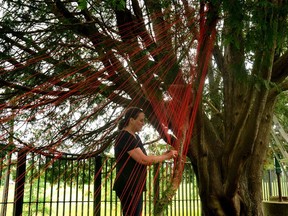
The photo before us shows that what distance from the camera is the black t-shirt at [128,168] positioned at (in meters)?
3.21

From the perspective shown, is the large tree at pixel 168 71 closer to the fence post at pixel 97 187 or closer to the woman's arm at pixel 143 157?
the woman's arm at pixel 143 157

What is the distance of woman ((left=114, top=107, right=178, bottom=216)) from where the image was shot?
10.3 ft

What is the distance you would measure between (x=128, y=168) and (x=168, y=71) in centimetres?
130

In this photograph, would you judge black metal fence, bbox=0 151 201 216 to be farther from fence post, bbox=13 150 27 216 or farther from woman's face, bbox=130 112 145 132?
woman's face, bbox=130 112 145 132

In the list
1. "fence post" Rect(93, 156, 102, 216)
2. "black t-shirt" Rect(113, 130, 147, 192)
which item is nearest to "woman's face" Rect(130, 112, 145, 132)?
"black t-shirt" Rect(113, 130, 147, 192)

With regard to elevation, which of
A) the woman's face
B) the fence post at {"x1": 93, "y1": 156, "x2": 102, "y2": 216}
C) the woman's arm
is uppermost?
the woman's face

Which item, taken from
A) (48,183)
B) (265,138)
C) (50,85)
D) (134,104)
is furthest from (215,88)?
(48,183)

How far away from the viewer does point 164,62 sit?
13.1 feet

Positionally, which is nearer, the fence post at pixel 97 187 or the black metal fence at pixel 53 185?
the black metal fence at pixel 53 185

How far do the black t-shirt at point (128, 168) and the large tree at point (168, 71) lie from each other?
0.46 m

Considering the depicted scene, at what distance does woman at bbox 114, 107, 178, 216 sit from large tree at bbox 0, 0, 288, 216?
16.8 inches

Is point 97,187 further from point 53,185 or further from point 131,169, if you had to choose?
point 131,169

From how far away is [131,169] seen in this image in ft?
10.7

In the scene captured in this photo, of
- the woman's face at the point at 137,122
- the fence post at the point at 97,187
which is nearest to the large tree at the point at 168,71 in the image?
the woman's face at the point at 137,122
